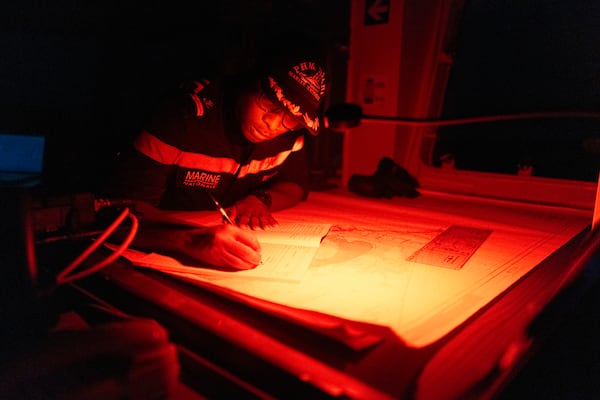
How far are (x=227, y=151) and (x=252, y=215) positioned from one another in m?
0.35

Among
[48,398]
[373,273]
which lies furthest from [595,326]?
[48,398]

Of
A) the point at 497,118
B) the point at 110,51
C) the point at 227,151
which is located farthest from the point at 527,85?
the point at 110,51

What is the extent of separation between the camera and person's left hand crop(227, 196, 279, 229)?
120 centimetres

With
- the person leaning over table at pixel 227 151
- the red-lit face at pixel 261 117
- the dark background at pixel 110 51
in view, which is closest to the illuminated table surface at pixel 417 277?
the person leaning over table at pixel 227 151

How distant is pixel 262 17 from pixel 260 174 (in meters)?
1.00

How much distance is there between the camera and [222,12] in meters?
2.33

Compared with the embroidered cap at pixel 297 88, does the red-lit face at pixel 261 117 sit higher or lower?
lower

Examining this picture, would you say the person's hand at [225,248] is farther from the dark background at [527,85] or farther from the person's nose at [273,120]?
the dark background at [527,85]

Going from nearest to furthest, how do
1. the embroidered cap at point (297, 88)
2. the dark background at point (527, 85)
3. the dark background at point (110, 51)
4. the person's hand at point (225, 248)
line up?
1. the person's hand at point (225, 248)
2. the embroidered cap at point (297, 88)
3. the dark background at point (527, 85)
4. the dark background at point (110, 51)

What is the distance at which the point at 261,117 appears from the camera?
1335 millimetres

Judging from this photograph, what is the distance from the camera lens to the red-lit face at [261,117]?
1.29 meters

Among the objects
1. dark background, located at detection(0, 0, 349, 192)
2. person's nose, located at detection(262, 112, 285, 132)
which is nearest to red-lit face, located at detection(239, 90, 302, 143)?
person's nose, located at detection(262, 112, 285, 132)

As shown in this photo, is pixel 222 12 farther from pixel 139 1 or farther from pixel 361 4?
pixel 361 4

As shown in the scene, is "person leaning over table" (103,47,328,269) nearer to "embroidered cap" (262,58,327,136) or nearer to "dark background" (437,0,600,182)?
"embroidered cap" (262,58,327,136)
